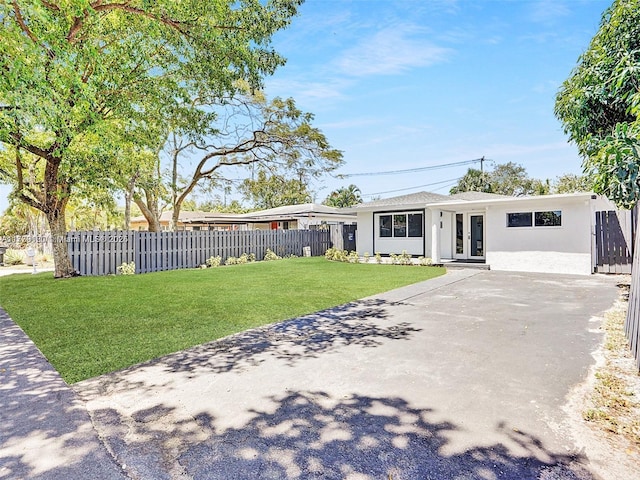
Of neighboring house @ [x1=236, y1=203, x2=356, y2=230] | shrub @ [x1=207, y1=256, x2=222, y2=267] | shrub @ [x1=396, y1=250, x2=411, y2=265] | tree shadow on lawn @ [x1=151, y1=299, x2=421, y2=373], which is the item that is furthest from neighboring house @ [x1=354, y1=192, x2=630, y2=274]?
tree shadow on lawn @ [x1=151, y1=299, x2=421, y2=373]

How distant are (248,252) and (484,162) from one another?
88.4 feet

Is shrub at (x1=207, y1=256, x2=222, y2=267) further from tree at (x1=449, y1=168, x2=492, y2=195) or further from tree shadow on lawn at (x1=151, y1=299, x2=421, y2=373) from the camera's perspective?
tree at (x1=449, y1=168, x2=492, y2=195)

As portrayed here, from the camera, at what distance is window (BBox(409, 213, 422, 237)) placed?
16906mm

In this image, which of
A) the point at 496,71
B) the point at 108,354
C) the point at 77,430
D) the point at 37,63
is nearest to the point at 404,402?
the point at 77,430

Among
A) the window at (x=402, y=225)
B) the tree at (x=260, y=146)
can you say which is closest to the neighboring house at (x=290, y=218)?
Answer: the window at (x=402, y=225)

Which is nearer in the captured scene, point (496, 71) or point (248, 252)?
point (496, 71)

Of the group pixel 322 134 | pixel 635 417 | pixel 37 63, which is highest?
pixel 322 134

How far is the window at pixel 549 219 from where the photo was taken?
1284cm

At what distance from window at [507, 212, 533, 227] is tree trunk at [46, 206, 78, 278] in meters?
15.3

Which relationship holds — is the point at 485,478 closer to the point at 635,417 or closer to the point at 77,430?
the point at 635,417

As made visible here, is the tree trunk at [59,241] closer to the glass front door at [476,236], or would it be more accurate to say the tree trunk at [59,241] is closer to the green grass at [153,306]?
the green grass at [153,306]

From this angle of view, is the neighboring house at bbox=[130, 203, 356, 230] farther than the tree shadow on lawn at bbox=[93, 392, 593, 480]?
Yes

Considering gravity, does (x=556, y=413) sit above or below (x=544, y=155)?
below

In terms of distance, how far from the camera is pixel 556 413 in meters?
2.94
